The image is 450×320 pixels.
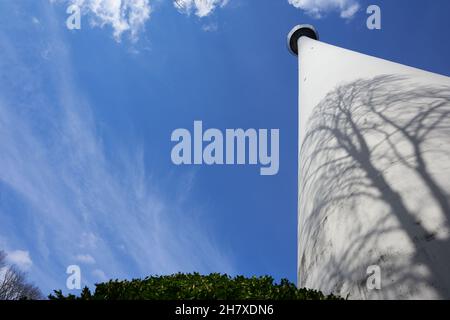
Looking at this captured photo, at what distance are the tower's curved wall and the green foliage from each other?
2.49 feet

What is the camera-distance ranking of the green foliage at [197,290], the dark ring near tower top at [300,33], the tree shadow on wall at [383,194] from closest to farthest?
1. the tree shadow on wall at [383,194]
2. the green foliage at [197,290]
3. the dark ring near tower top at [300,33]

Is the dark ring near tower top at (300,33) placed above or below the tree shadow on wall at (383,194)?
above

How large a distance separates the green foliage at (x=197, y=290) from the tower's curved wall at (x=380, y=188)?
760mm

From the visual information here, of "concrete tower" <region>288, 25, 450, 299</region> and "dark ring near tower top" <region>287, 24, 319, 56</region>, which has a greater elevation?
"dark ring near tower top" <region>287, 24, 319, 56</region>

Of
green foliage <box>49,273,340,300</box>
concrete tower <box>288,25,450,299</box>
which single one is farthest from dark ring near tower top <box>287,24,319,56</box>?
green foliage <box>49,273,340,300</box>

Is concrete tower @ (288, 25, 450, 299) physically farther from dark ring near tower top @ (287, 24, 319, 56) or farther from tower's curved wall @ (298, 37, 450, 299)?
dark ring near tower top @ (287, 24, 319, 56)

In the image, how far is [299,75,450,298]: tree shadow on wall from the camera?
13.6ft

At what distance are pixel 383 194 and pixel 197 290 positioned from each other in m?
3.26

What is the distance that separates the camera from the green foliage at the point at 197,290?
4.38 m

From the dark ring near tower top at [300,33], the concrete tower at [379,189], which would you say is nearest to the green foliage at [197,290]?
the concrete tower at [379,189]

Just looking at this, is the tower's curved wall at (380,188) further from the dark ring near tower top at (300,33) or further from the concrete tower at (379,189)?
the dark ring near tower top at (300,33)

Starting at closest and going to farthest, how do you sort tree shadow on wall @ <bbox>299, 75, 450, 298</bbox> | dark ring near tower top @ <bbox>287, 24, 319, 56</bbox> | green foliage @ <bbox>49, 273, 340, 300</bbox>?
tree shadow on wall @ <bbox>299, 75, 450, 298</bbox> → green foliage @ <bbox>49, 273, 340, 300</bbox> → dark ring near tower top @ <bbox>287, 24, 319, 56</bbox>

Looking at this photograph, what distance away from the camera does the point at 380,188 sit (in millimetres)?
5008

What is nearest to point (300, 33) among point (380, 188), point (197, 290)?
point (380, 188)
